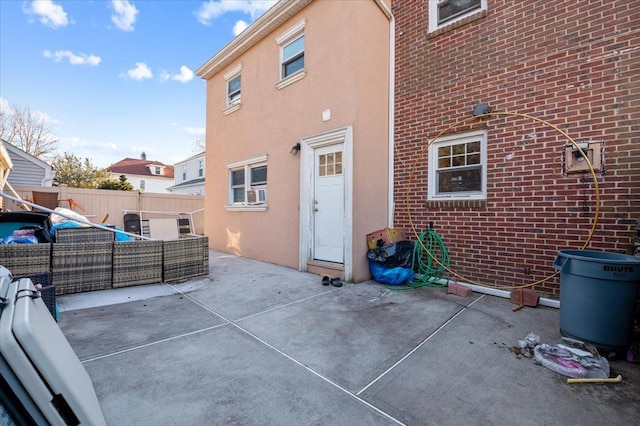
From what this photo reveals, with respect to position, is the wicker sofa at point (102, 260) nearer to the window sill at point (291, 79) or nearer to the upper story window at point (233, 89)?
the window sill at point (291, 79)

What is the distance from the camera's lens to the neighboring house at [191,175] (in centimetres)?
2172

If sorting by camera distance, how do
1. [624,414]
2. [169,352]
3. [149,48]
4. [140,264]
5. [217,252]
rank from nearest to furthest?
1. [624,414]
2. [169,352]
3. [140,264]
4. [217,252]
5. [149,48]

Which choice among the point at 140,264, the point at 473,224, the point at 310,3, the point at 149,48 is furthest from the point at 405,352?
the point at 149,48

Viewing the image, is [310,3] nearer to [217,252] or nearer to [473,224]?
[473,224]

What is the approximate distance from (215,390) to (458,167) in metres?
4.77

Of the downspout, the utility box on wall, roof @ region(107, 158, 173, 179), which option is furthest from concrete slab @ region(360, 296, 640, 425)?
roof @ region(107, 158, 173, 179)

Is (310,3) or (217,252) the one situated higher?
(310,3)

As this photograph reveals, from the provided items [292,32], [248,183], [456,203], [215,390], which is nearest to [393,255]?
[456,203]

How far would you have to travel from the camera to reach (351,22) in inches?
199

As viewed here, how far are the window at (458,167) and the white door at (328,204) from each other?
5.58ft

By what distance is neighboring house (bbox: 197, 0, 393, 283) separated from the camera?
16.6 ft

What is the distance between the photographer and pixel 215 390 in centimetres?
206

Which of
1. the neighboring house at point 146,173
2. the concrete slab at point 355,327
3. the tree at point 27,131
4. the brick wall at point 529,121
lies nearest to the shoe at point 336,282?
the concrete slab at point 355,327

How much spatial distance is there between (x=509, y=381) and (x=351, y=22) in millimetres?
5640
